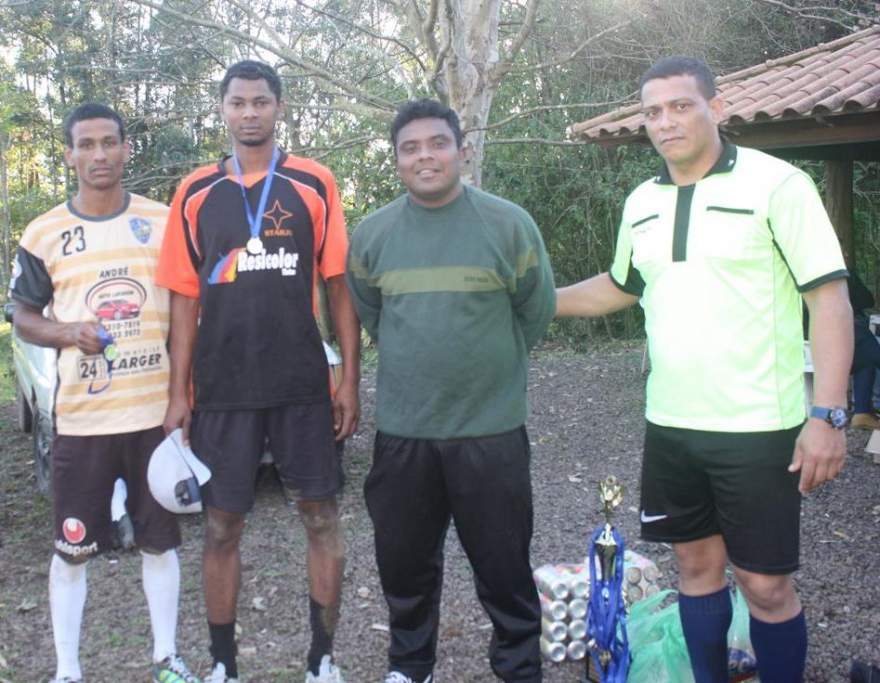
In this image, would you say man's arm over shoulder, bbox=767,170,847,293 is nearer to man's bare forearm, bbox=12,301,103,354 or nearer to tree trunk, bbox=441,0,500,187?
man's bare forearm, bbox=12,301,103,354

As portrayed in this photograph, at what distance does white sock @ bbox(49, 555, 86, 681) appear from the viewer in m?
3.34

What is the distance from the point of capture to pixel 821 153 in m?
9.06

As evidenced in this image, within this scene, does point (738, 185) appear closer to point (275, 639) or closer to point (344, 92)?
point (275, 639)

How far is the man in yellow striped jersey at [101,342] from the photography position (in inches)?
127

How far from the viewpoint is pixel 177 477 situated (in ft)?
10.3

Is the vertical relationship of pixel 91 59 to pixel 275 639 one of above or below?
above

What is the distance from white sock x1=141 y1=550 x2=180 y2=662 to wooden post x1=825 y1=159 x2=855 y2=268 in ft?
23.8

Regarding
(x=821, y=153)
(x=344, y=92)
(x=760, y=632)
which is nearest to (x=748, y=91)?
(x=821, y=153)

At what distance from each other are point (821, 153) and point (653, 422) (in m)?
7.18

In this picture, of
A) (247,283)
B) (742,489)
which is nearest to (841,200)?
(742,489)

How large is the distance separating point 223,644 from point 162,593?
31 cm

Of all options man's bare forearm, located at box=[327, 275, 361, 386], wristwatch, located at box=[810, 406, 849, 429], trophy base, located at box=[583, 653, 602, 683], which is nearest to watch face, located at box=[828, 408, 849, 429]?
wristwatch, located at box=[810, 406, 849, 429]

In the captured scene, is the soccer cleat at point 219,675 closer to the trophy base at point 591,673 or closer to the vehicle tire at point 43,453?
the trophy base at point 591,673

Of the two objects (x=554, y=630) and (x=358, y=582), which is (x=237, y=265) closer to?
(x=554, y=630)
